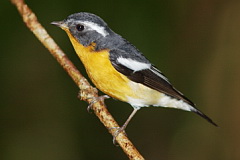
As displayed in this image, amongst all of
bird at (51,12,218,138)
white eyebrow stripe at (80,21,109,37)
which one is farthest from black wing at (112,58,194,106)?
white eyebrow stripe at (80,21,109,37)

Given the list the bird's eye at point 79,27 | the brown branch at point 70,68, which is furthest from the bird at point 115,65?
the brown branch at point 70,68

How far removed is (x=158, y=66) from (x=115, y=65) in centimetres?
75

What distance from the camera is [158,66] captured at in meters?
4.55

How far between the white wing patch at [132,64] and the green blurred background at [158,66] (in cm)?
A: 31

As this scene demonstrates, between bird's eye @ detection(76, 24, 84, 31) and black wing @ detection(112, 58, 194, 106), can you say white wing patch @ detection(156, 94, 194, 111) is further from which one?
bird's eye @ detection(76, 24, 84, 31)

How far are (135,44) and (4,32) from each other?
53.4 inches

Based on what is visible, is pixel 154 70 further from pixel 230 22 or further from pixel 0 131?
pixel 0 131

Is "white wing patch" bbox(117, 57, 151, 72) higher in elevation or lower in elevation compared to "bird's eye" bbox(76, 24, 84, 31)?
lower

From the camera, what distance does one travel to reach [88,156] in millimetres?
4652

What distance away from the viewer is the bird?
3879 millimetres

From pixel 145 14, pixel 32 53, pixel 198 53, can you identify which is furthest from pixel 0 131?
pixel 198 53

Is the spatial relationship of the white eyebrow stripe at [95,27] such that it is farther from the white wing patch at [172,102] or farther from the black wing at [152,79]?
the white wing patch at [172,102]

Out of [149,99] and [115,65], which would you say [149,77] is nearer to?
[149,99]

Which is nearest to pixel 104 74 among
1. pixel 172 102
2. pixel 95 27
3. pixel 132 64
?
pixel 132 64
